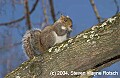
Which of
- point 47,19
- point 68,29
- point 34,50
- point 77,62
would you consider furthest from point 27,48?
point 47,19

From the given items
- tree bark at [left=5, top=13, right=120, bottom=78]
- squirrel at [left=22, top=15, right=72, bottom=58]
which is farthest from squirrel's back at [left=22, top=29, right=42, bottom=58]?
tree bark at [left=5, top=13, right=120, bottom=78]

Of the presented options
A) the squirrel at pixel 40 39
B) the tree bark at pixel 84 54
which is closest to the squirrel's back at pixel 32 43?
the squirrel at pixel 40 39

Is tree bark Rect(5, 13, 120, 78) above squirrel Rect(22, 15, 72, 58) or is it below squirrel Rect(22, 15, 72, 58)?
below

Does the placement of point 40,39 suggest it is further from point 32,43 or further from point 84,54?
point 84,54

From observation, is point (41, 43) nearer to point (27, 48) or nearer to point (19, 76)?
point (27, 48)

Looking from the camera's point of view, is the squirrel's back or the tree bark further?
the squirrel's back

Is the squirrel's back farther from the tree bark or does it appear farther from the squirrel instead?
the tree bark

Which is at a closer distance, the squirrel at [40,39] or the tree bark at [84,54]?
the tree bark at [84,54]

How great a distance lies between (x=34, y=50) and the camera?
4.47 ft

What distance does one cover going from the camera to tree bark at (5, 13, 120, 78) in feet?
2.81

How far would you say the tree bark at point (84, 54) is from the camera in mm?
857

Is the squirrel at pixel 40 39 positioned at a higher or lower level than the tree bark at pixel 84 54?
higher

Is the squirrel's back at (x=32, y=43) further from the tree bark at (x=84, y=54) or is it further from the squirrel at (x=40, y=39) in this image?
the tree bark at (x=84, y=54)

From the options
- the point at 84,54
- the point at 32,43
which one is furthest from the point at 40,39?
the point at 84,54
